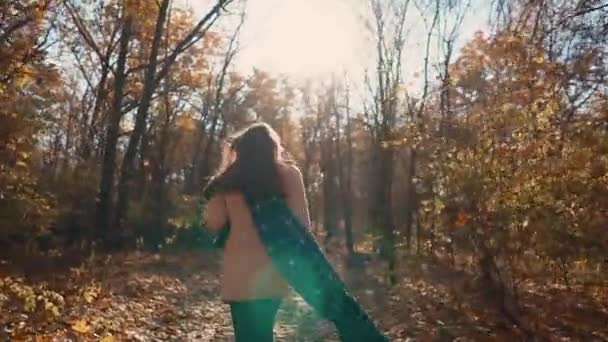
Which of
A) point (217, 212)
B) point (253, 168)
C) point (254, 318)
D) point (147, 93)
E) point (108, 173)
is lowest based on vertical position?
point (254, 318)

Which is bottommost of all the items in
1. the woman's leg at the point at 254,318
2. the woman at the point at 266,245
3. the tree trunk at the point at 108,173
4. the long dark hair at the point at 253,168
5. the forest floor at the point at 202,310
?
the forest floor at the point at 202,310

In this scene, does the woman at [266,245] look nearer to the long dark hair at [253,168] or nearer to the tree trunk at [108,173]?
the long dark hair at [253,168]

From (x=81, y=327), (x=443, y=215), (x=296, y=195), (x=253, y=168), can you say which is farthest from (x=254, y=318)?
(x=443, y=215)

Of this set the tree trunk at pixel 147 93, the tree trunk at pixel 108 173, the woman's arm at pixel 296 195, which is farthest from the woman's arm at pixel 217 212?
the tree trunk at pixel 108 173

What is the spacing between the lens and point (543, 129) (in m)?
8.66

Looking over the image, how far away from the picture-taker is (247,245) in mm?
3629

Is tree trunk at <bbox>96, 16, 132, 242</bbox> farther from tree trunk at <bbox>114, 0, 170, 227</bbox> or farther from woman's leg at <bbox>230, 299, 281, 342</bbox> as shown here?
woman's leg at <bbox>230, 299, 281, 342</bbox>

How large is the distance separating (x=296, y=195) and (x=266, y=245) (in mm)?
317

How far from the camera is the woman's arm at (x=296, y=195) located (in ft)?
11.9

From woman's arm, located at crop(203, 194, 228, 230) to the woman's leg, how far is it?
1.49ft

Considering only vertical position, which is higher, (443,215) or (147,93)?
(147,93)

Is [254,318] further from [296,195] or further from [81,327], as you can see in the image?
[81,327]

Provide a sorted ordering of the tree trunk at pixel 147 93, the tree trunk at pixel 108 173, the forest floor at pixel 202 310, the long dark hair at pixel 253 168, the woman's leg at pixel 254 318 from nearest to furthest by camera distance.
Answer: the long dark hair at pixel 253 168, the woman's leg at pixel 254 318, the forest floor at pixel 202 310, the tree trunk at pixel 147 93, the tree trunk at pixel 108 173

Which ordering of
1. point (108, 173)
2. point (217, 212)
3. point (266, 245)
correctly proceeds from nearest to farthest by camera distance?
point (266, 245) < point (217, 212) < point (108, 173)
